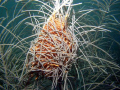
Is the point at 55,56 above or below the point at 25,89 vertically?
above

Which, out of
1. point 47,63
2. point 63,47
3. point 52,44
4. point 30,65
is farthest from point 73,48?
point 30,65

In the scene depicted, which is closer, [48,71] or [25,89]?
[48,71]

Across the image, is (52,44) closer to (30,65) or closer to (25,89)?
(30,65)

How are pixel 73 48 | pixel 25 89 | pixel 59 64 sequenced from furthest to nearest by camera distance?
pixel 25 89 → pixel 73 48 → pixel 59 64

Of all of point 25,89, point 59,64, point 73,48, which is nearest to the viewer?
point 59,64

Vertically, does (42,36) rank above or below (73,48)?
above

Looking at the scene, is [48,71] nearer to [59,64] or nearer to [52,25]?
[59,64]

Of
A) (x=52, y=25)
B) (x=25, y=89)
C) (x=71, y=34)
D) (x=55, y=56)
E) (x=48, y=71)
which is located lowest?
(x=25, y=89)

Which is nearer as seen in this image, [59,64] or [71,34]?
[59,64]

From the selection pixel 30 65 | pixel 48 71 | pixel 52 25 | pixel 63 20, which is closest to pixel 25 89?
pixel 30 65
